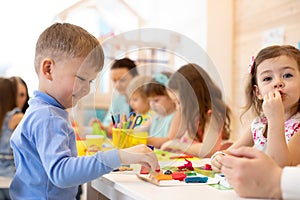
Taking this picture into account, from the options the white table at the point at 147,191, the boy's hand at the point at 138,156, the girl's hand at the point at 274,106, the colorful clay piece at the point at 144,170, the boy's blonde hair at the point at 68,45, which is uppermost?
the boy's blonde hair at the point at 68,45

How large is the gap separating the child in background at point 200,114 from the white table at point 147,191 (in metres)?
0.38

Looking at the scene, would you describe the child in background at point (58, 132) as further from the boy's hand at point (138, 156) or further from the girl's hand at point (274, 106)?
the girl's hand at point (274, 106)

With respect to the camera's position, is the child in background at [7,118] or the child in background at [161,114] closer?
the child in background at [161,114]

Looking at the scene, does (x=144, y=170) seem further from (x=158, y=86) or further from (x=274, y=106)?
(x=158, y=86)

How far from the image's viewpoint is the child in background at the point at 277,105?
0.79 m

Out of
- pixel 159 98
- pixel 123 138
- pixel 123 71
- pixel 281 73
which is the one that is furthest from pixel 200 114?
pixel 123 71

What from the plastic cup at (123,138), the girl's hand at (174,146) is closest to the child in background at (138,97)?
the girl's hand at (174,146)

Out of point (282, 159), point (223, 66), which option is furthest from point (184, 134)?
point (223, 66)

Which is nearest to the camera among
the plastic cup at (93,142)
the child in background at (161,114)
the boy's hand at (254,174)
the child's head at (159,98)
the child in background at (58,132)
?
the boy's hand at (254,174)

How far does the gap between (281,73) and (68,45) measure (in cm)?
48

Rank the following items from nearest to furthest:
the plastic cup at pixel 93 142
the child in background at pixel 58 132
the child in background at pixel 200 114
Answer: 1. the child in background at pixel 58 132
2. the plastic cup at pixel 93 142
3. the child in background at pixel 200 114

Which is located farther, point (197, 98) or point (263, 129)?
point (197, 98)

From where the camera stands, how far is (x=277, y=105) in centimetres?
80

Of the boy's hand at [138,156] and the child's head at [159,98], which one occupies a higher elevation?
the child's head at [159,98]
